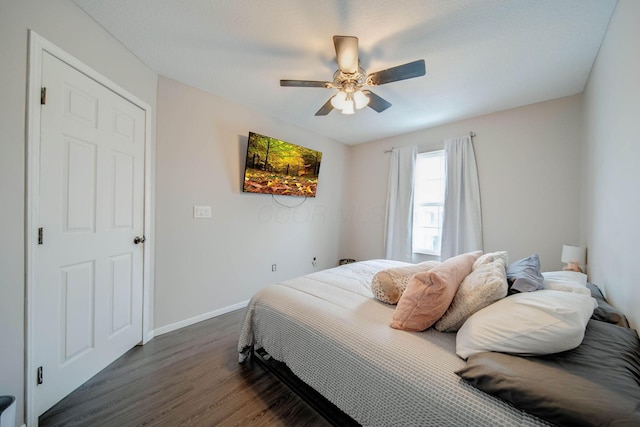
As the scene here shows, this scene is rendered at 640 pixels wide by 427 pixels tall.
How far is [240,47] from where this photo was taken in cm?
184

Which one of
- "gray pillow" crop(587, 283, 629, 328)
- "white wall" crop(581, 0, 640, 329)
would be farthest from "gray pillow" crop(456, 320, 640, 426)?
"white wall" crop(581, 0, 640, 329)

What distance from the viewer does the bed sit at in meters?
0.83

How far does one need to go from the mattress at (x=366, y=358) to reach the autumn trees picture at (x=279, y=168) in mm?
1602

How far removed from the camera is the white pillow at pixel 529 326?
83 cm

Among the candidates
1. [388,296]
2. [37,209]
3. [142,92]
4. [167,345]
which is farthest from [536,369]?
[142,92]

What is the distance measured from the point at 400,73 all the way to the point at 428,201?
2.26 metres

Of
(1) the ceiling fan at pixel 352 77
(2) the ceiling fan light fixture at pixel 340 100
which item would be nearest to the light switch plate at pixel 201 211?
(1) the ceiling fan at pixel 352 77

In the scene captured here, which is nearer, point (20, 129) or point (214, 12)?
point (20, 129)

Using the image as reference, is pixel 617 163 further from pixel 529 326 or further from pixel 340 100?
pixel 340 100

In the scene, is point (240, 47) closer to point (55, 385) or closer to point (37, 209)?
point (37, 209)

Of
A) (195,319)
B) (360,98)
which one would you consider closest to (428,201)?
(360,98)

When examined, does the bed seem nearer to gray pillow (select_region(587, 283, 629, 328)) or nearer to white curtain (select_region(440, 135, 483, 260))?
gray pillow (select_region(587, 283, 629, 328))

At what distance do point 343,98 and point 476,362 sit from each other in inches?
75.3

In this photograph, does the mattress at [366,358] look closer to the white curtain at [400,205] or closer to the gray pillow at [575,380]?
the gray pillow at [575,380]
